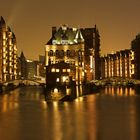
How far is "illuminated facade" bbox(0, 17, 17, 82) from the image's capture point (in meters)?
126

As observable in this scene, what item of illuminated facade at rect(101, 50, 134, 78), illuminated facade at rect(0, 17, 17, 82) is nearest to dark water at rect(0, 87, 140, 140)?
illuminated facade at rect(0, 17, 17, 82)

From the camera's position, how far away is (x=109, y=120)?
5025 centimetres

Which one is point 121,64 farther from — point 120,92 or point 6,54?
point 120,92

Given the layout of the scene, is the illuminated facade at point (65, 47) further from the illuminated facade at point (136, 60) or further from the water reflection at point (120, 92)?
the illuminated facade at point (136, 60)

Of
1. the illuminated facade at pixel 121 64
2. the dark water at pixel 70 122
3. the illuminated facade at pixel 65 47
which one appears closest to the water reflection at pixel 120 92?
the illuminated facade at pixel 65 47

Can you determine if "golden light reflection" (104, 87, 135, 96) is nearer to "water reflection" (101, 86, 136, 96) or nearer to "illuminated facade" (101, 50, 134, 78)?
"water reflection" (101, 86, 136, 96)

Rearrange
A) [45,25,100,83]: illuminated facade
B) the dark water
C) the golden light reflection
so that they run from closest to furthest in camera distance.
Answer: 1. the dark water
2. the golden light reflection
3. [45,25,100,83]: illuminated facade

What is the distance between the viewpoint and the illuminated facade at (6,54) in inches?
4948

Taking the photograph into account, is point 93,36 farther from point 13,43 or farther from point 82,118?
point 82,118

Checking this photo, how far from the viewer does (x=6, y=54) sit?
131 metres

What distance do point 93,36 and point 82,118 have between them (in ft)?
405

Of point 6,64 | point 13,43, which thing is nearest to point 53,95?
point 6,64

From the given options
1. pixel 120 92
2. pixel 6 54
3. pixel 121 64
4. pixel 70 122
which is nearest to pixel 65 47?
pixel 6 54

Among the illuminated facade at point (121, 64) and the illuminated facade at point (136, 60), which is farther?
the illuminated facade at point (121, 64)
